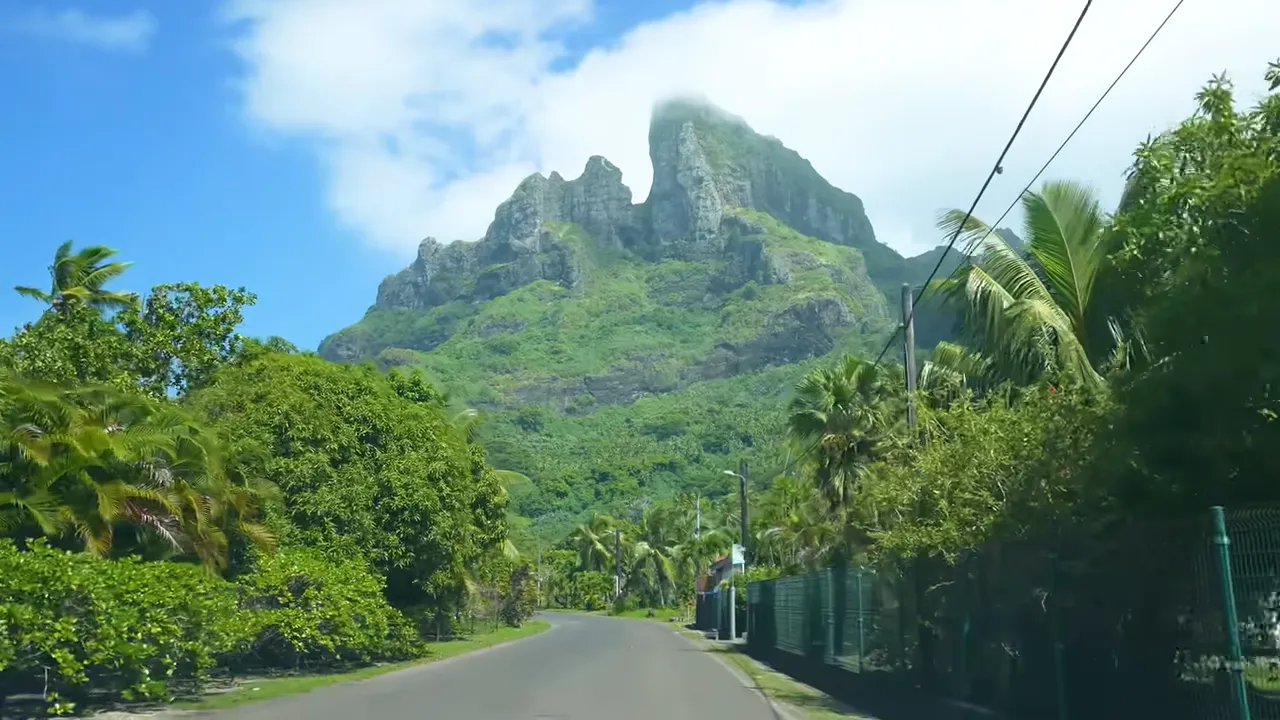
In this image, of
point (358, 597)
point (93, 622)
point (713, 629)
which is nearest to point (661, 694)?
point (358, 597)

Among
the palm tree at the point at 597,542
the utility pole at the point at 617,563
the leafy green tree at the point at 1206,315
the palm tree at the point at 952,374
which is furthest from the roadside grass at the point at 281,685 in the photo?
the palm tree at the point at 597,542

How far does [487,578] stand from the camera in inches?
1645

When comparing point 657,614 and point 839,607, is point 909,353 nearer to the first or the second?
point 839,607

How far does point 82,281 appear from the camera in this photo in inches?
1083

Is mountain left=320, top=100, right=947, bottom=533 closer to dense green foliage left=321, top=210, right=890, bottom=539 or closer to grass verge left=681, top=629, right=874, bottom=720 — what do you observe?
dense green foliage left=321, top=210, right=890, bottom=539

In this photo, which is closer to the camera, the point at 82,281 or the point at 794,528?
the point at 82,281

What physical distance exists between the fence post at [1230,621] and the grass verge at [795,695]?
9824 mm

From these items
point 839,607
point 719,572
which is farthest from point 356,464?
point 719,572

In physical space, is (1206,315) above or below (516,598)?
above

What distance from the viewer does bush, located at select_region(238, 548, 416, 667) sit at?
75.6 ft

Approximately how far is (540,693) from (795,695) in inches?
190

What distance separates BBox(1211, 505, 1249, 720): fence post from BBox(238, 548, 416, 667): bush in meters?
18.1

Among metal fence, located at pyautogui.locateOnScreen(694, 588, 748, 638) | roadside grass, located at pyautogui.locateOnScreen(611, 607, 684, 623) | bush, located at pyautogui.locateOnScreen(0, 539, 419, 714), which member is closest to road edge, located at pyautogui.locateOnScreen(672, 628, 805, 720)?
bush, located at pyautogui.locateOnScreen(0, 539, 419, 714)

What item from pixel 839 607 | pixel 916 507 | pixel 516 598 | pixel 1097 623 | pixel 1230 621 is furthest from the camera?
pixel 516 598
